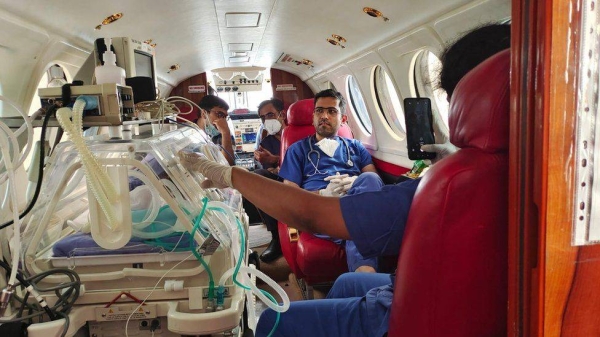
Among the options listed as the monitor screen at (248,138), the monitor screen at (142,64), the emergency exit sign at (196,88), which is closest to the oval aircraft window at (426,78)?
the monitor screen at (142,64)

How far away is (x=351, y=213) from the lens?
126cm

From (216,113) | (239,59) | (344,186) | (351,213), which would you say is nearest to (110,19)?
(216,113)

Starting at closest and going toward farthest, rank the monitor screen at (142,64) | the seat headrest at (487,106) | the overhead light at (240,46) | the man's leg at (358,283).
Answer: the seat headrest at (487,106)
the man's leg at (358,283)
the monitor screen at (142,64)
the overhead light at (240,46)

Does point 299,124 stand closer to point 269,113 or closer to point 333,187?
point 269,113

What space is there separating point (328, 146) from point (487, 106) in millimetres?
2911

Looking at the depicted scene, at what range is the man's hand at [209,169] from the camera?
1.55 metres

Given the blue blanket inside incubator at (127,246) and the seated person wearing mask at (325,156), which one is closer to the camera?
the blue blanket inside incubator at (127,246)

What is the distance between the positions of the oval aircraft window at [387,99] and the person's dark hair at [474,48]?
12.1 feet

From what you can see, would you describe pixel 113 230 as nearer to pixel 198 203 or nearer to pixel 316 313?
pixel 198 203

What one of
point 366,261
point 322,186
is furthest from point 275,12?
point 366,261

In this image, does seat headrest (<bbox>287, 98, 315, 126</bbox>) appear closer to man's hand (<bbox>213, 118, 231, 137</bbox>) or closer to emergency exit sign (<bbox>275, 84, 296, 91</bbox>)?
man's hand (<bbox>213, 118, 231, 137</bbox>)

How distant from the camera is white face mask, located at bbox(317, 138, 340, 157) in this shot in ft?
12.5

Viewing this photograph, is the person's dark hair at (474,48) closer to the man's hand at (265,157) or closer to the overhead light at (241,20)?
the overhead light at (241,20)

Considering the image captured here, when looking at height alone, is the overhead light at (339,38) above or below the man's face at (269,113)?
above
